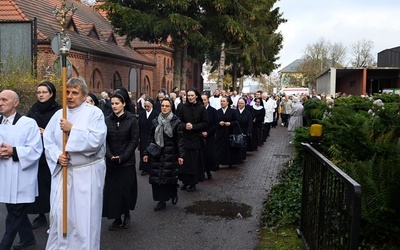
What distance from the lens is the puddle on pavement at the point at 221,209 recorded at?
735 cm

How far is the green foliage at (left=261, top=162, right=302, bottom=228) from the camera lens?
6621 mm

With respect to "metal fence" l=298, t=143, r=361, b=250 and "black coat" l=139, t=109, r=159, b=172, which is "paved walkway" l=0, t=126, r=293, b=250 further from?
"metal fence" l=298, t=143, r=361, b=250

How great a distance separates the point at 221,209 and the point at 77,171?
355 cm

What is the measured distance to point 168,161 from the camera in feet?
24.5

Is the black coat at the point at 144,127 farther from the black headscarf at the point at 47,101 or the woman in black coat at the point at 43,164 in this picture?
the black headscarf at the point at 47,101

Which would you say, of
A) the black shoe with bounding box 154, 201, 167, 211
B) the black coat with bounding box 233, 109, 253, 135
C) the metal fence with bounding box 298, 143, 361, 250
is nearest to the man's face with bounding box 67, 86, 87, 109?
the metal fence with bounding box 298, 143, 361, 250

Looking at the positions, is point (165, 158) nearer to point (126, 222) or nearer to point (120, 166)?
point (120, 166)

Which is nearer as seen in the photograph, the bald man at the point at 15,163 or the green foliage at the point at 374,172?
the green foliage at the point at 374,172

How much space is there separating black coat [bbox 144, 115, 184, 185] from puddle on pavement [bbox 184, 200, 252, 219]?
2.08ft

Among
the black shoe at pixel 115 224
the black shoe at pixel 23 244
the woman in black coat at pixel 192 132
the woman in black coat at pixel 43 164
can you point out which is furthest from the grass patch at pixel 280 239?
the woman in black coat at pixel 43 164

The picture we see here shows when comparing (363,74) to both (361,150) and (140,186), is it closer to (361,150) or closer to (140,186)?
(140,186)

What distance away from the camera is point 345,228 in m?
3.20

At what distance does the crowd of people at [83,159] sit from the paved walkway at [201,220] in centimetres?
29

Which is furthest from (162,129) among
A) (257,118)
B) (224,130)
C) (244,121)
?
(257,118)
